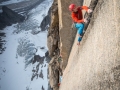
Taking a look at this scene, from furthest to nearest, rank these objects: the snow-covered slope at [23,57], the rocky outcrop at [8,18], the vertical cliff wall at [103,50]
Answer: the rocky outcrop at [8,18] → the snow-covered slope at [23,57] → the vertical cliff wall at [103,50]

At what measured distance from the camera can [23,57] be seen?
3716 cm

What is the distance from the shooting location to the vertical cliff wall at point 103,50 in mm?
4534

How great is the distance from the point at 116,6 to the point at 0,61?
3710cm

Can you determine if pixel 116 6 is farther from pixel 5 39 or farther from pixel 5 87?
pixel 5 39

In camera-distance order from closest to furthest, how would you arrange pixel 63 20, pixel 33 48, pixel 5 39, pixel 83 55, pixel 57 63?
1. pixel 83 55
2. pixel 63 20
3. pixel 57 63
4. pixel 33 48
5. pixel 5 39

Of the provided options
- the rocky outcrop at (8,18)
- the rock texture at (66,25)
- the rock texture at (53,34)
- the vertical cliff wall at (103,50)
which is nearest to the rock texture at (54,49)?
the rock texture at (53,34)

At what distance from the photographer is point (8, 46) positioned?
4491 centimetres

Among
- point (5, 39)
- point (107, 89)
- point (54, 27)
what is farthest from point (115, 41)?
point (5, 39)

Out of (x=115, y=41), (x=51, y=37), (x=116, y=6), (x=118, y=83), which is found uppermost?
(x=116, y=6)

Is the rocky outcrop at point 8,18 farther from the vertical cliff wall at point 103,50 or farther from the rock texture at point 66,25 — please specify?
the vertical cliff wall at point 103,50

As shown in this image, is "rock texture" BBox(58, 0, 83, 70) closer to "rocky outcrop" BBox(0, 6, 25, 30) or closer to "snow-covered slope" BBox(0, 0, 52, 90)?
"snow-covered slope" BBox(0, 0, 52, 90)

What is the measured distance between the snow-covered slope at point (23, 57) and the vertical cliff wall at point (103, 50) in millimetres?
19804

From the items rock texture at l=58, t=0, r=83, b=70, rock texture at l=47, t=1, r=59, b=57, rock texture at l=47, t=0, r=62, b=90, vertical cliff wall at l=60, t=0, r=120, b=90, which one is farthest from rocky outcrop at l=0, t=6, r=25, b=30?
vertical cliff wall at l=60, t=0, r=120, b=90

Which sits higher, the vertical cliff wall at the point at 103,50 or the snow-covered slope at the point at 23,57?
the vertical cliff wall at the point at 103,50
